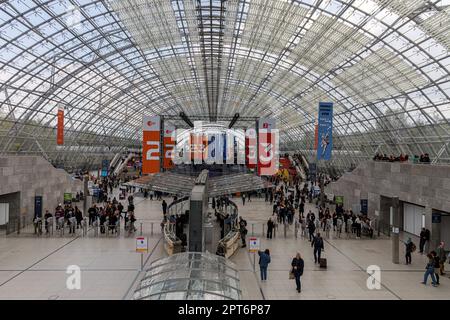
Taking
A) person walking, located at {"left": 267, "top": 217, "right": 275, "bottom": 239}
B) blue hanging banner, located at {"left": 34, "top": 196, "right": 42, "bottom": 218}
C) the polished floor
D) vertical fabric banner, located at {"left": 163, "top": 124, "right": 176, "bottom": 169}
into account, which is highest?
vertical fabric banner, located at {"left": 163, "top": 124, "right": 176, "bottom": 169}

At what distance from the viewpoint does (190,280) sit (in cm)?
872

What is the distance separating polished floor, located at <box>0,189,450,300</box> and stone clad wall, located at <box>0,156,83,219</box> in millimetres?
3418

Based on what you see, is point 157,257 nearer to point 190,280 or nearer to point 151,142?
point 190,280

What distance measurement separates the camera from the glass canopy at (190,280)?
8.06m

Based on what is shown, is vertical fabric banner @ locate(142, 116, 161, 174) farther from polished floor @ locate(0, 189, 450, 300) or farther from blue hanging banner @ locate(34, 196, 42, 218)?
polished floor @ locate(0, 189, 450, 300)

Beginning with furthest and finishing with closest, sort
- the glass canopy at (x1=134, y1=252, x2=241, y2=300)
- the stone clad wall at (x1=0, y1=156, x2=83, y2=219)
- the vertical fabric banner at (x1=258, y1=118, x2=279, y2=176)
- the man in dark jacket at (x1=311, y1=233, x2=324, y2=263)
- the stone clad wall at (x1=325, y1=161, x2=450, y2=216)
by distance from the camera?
the vertical fabric banner at (x1=258, y1=118, x2=279, y2=176) → the stone clad wall at (x1=0, y1=156, x2=83, y2=219) → the stone clad wall at (x1=325, y1=161, x2=450, y2=216) → the man in dark jacket at (x1=311, y1=233, x2=324, y2=263) → the glass canopy at (x1=134, y1=252, x2=241, y2=300)

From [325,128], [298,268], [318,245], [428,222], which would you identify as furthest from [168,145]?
[298,268]

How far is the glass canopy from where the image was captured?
8.06 meters

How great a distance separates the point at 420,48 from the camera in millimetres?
28500

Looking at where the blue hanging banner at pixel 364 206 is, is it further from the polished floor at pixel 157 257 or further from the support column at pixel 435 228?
the support column at pixel 435 228

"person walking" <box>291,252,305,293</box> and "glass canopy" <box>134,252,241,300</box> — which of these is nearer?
"glass canopy" <box>134,252,241,300</box>

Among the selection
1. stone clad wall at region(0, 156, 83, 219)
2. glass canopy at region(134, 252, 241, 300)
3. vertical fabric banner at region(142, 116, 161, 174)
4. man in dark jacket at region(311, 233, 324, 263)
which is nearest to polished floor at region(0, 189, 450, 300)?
man in dark jacket at region(311, 233, 324, 263)

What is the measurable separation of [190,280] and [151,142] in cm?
2625

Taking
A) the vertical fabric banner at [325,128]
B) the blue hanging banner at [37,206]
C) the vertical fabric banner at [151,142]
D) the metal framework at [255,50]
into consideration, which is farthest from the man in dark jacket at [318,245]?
the vertical fabric banner at [151,142]
